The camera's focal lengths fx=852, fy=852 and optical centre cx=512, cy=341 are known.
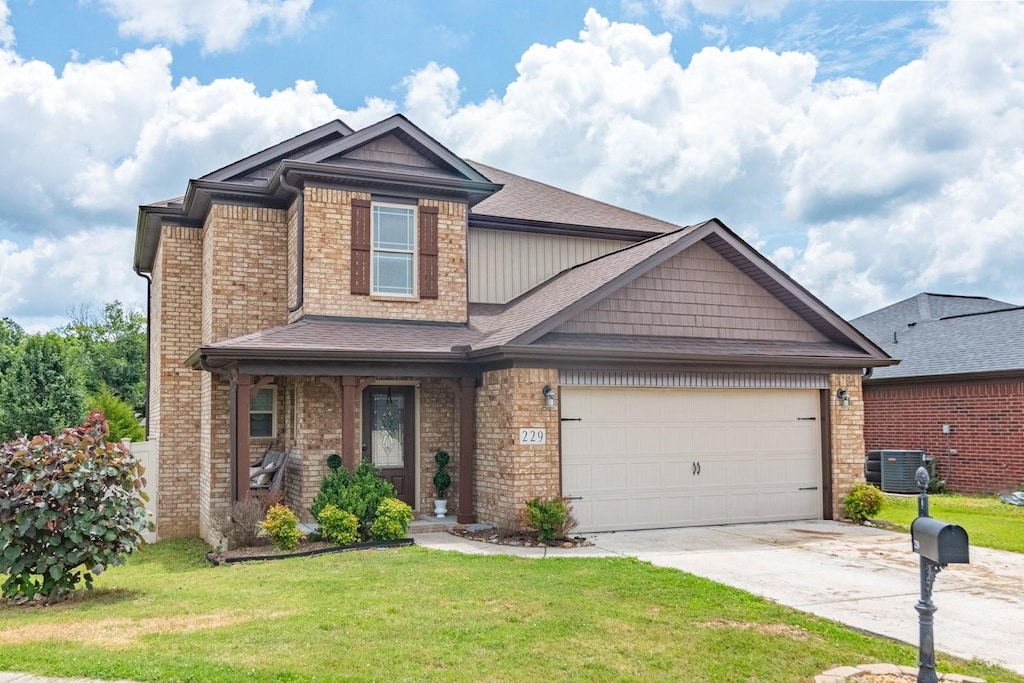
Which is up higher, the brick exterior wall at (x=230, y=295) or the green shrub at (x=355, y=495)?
the brick exterior wall at (x=230, y=295)

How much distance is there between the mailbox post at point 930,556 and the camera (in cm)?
544

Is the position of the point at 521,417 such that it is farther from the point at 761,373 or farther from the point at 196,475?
the point at 196,475

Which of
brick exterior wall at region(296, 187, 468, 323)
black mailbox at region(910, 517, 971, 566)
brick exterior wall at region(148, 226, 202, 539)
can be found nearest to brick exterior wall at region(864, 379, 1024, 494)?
brick exterior wall at region(296, 187, 468, 323)

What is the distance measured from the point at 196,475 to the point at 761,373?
404 inches

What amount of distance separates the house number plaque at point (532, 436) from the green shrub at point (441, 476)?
7.34 ft

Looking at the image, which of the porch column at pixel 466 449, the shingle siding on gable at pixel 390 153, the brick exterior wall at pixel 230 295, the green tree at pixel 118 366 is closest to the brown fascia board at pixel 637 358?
the porch column at pixel 466 449

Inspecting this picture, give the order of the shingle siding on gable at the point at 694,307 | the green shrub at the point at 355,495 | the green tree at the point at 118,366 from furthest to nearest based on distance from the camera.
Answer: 1. the green tree at the point at 118,366
2. the shingle siding on gable at the point at 694,307
3. the green shrub at the point at 355,495

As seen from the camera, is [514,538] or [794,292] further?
[794,292]

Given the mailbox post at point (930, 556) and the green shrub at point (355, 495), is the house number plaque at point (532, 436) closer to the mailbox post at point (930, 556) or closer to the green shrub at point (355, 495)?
the green shrub at point (355, 495)

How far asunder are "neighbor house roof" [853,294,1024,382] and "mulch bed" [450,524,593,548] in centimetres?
1133

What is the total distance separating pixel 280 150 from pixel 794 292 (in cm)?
931

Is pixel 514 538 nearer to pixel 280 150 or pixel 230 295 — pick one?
pixel 230 295

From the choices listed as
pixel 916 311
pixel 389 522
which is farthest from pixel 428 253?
pixel 916 311

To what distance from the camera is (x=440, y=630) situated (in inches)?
278
